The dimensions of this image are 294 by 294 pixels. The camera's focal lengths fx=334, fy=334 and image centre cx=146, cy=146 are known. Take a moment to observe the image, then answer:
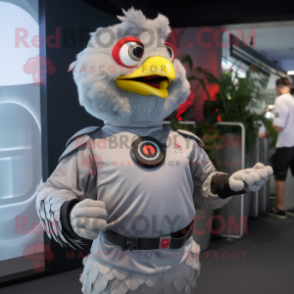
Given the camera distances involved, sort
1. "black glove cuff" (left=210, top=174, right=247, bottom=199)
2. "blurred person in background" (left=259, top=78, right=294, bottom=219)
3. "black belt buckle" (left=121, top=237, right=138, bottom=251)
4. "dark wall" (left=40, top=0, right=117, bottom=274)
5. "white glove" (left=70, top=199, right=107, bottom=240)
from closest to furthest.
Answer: "white glove" (left=70, top=199, right=107, bottom=240), "black belt buckle" (left=121, top=237, right=138, bottom=251), "black glove cuff" (left=210, top=174, right=247, bottom=199), "dark wall" (left=40, top=0, right=117, bottom=274), "blurred person in background" (left=259, top=78, right=294, bottom=219)

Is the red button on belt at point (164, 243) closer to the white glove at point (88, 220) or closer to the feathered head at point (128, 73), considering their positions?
the white glove at point (88, 220)

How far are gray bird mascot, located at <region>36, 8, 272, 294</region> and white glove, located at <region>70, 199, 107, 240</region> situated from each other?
0.15 metres

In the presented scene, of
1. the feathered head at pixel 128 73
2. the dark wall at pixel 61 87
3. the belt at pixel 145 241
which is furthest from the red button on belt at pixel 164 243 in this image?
the dark wall at pixel 61 87

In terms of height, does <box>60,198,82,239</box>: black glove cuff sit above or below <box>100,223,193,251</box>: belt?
above

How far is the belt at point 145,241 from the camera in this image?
112cm

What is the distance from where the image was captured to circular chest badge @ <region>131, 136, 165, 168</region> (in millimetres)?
1138

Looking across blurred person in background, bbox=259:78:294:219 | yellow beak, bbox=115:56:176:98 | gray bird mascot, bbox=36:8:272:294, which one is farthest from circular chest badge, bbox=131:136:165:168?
blurred person in background, bbox=259:78:294:219

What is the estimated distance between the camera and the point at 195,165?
1336 mm

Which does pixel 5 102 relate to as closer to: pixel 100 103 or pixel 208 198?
pixel 100 103

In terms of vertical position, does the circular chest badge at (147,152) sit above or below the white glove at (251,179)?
above

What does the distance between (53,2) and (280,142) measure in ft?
8.93

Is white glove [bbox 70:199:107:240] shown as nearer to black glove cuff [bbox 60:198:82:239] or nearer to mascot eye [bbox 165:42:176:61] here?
black glove cuff [bbox 60:198:82:239]

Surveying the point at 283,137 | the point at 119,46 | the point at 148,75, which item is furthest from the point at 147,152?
the point at 283,137

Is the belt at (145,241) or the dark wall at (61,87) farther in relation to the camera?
the dark wall at (61,87)
